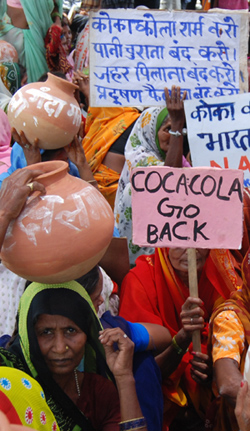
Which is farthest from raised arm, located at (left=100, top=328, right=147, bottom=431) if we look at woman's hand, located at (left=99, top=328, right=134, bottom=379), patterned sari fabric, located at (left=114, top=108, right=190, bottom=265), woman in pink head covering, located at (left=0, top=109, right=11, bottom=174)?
woman in pink head covering, located at (left=0, top=109, right=11, bottom=174)

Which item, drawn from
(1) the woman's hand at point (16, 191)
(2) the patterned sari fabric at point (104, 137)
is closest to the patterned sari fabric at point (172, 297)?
(1) the woman's hand at point (16, 191)

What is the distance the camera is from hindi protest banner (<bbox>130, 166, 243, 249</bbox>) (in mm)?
2436

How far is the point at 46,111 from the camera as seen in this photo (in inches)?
108

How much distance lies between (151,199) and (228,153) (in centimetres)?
96

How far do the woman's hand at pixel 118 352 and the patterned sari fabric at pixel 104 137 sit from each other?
229cm

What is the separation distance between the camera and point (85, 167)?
3334 mm

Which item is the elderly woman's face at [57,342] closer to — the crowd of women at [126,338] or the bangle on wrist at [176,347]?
the crowd of women at [126,338]

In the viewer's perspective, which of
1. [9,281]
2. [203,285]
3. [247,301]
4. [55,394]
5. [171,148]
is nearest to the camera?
[55,394]

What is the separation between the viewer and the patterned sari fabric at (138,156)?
386 centimetres

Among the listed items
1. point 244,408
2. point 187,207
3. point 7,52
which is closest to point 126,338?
point 187,207

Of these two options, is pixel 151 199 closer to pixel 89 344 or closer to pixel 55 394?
pixel 89 344

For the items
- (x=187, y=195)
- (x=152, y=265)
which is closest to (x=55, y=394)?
(x=187, y=195)

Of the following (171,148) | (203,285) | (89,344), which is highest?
(171,148)

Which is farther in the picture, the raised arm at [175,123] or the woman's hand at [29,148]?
the raised arm at [175,123]
